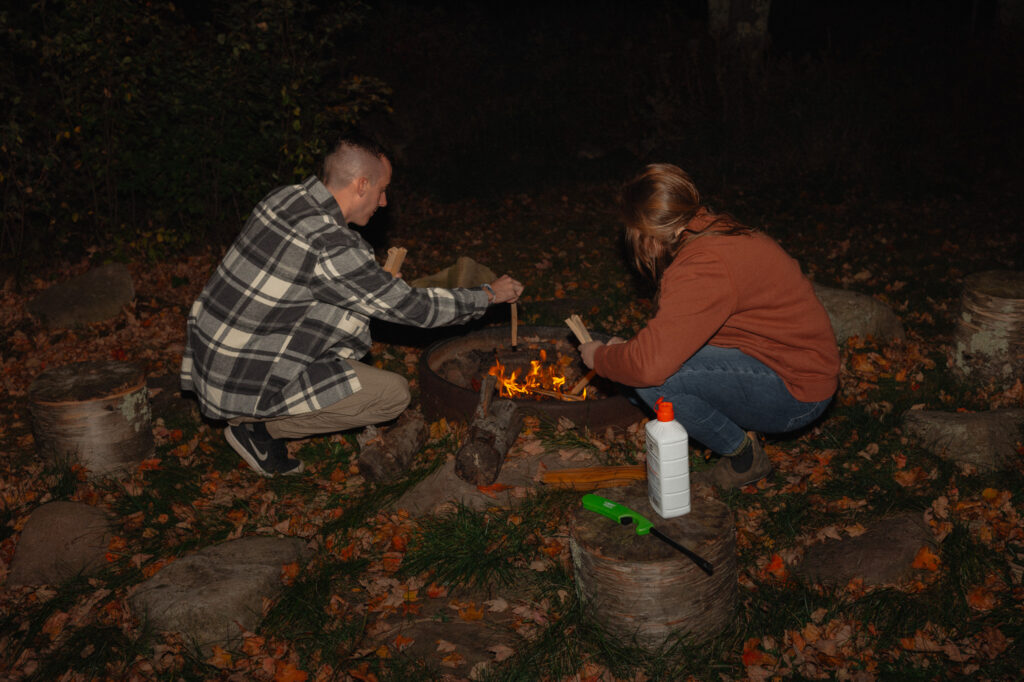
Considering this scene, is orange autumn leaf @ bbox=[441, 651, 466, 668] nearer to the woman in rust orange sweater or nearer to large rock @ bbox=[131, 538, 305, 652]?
large rock @ bbox=[131, 538, 305, 652]

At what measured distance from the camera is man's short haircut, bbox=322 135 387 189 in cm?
455

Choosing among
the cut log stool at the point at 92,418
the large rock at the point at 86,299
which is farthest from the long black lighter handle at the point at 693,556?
the large rock at the point at 86,299

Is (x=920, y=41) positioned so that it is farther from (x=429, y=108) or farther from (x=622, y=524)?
(x=622, y=524)

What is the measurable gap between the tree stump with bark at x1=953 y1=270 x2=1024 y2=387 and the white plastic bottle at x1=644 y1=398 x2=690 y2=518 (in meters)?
3.40

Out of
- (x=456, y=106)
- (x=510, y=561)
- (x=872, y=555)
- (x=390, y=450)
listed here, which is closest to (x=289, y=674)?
(x=510, y=561)

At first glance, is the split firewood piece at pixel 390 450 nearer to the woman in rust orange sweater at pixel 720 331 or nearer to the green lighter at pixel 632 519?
the woman in rust orange sweater at pixel 720 331

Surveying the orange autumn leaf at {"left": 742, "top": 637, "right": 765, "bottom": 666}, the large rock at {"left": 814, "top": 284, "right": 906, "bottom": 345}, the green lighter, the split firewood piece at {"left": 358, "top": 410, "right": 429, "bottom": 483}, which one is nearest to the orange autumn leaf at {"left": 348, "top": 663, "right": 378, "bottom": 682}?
the green lighter

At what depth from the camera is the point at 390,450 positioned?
5047 millimetres

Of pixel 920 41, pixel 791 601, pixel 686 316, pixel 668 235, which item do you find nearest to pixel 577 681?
pixel 791 601

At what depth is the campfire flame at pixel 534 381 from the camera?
561 centimetres

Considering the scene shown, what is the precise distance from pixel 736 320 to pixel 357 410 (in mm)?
2475

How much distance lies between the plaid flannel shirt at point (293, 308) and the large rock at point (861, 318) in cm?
358

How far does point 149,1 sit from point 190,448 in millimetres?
5270

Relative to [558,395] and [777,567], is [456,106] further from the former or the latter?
[777,567]
